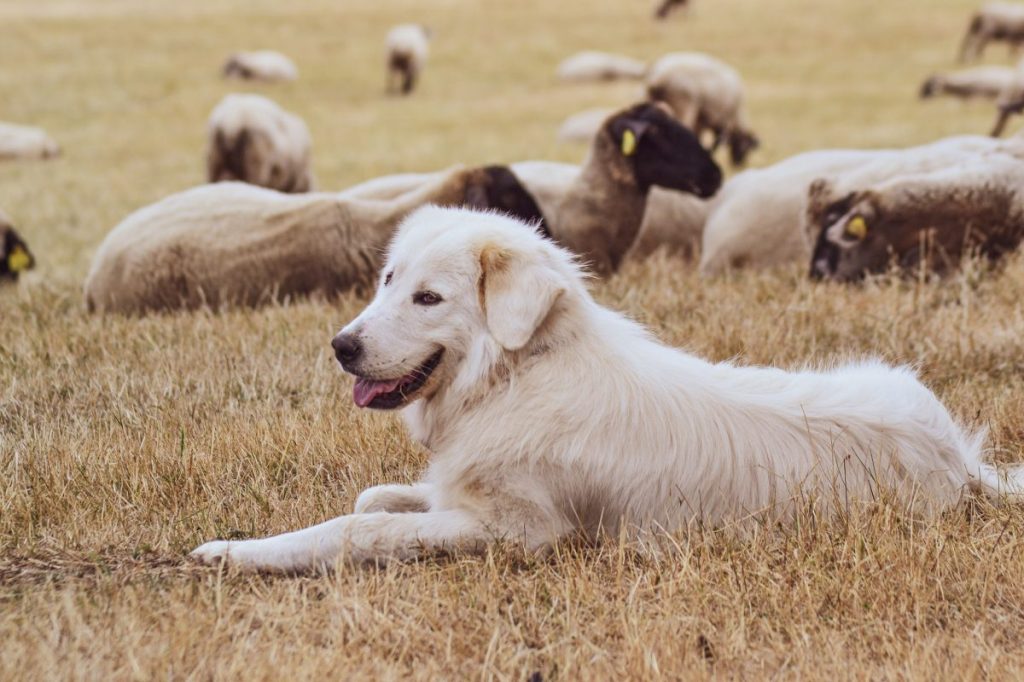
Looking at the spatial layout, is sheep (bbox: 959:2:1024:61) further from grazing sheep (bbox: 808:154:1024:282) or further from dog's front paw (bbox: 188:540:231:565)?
dog's front paw (bbox: 188:540:231:565)

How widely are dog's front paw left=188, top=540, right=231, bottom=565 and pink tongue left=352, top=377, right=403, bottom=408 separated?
2.03 ft

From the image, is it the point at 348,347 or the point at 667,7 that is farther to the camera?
the point at 667,7

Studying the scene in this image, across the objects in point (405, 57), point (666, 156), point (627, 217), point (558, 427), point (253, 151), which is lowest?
point (405, 57)

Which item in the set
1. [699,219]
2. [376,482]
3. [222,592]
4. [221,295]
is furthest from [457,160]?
[222,592]

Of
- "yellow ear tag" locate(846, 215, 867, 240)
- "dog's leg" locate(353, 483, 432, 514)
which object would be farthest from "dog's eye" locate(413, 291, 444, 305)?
"yellow ear tag" locate(846, 215, 867, 240)

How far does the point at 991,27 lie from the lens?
35.8m

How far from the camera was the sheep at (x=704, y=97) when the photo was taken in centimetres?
2159

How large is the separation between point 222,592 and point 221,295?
5.05 m

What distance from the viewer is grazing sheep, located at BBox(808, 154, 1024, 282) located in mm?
8133

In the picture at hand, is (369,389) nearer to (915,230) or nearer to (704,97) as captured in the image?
(915,230)

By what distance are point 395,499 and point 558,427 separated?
71 cm

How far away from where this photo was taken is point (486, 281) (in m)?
3.95

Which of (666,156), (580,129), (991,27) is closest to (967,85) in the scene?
(991,27)

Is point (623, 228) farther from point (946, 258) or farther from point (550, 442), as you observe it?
point (550, 442)
